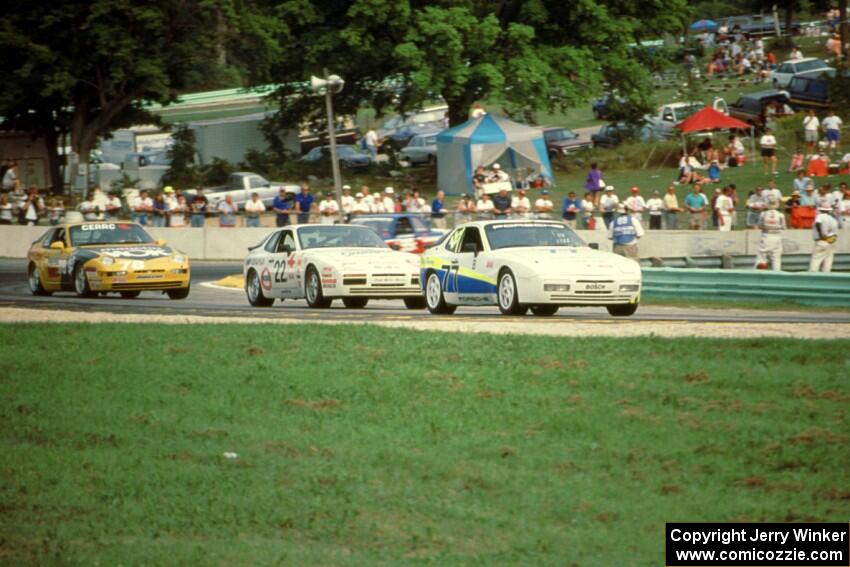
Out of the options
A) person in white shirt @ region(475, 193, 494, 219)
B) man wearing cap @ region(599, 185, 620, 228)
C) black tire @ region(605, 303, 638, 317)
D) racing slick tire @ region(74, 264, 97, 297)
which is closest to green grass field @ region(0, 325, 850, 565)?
black tire @ region(605, 303, 638, 317)

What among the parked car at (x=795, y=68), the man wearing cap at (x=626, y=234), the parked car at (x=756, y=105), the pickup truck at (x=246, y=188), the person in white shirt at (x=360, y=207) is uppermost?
the parked car at (x=795, y=68)

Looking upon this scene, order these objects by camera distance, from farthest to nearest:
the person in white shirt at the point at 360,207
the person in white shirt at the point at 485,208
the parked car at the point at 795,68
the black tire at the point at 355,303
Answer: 1. the parked car at the point at 795,68
2. the person in white shirt at the point at 360,207
3. the person in white shirt at the point at 485,208
4. the black tire at the point at 355,303

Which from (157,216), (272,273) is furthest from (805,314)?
(157,216)

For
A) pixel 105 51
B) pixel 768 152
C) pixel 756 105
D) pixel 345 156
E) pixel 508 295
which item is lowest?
pixel 508 295

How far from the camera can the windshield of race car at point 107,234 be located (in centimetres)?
2583

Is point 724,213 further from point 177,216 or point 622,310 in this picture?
point 177,216

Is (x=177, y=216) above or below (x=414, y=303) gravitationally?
above

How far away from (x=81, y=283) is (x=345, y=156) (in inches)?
1177

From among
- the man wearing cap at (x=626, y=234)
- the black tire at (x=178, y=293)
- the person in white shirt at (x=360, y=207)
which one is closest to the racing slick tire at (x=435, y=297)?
the black tire at (x=178, y=293)

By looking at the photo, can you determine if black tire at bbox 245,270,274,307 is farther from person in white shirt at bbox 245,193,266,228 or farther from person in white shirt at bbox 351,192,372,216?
person in white shirt at bbox 245,193,266,228

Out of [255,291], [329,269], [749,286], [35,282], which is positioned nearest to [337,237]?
[329,269]

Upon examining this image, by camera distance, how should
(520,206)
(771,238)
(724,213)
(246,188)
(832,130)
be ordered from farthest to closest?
(246,188), (832,130), (520,206), (724,213), (771,238)

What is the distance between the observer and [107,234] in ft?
85.0

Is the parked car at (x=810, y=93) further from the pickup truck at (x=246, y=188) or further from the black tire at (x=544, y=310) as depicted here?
the black tire at (x=544, y=310)
